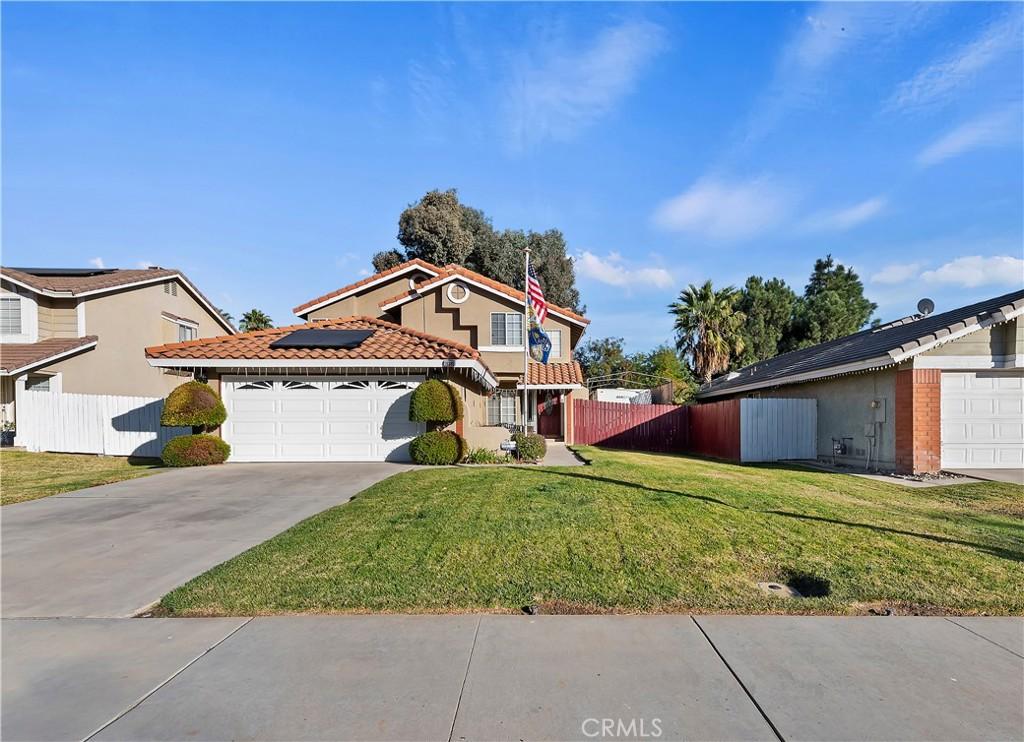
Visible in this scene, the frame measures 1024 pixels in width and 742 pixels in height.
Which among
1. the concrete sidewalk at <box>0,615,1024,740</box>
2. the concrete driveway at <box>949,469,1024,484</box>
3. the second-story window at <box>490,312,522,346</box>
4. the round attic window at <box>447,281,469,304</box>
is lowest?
the concrete driveway at <box>949,469,1024,484</box>

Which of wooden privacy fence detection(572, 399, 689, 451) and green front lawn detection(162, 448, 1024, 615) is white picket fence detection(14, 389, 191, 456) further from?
wooden privacy fence detection(572, 399, 689, 451)

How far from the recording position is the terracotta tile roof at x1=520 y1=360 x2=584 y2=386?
22.9 metres

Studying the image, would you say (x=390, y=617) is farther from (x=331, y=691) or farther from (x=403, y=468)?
(x=403, y=468)

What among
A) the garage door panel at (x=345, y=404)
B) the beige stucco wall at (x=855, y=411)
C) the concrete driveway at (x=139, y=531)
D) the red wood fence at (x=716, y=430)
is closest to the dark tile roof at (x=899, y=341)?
the beige stucco wall at (x=855, y=411)

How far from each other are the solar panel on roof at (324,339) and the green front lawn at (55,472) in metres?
4.58

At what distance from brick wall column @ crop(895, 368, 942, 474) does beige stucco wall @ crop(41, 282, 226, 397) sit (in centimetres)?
2306

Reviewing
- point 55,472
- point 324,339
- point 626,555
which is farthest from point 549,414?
point 626,555

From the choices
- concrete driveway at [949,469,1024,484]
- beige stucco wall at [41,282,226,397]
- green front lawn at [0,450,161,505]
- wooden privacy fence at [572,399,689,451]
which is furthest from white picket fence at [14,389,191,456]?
concrete driveway at [949,469,1024,484]

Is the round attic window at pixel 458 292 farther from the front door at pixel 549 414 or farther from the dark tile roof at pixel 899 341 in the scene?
the dark tile roof at pixel 899 341

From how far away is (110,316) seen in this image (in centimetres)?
2148

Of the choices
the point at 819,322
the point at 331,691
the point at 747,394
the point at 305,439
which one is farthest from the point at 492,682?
the point at 819,322

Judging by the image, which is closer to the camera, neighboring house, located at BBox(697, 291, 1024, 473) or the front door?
neighboring house, located at BBox(697, 291, 1024, 473)

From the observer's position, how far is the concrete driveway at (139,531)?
5.27 m

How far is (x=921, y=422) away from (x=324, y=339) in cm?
1506
